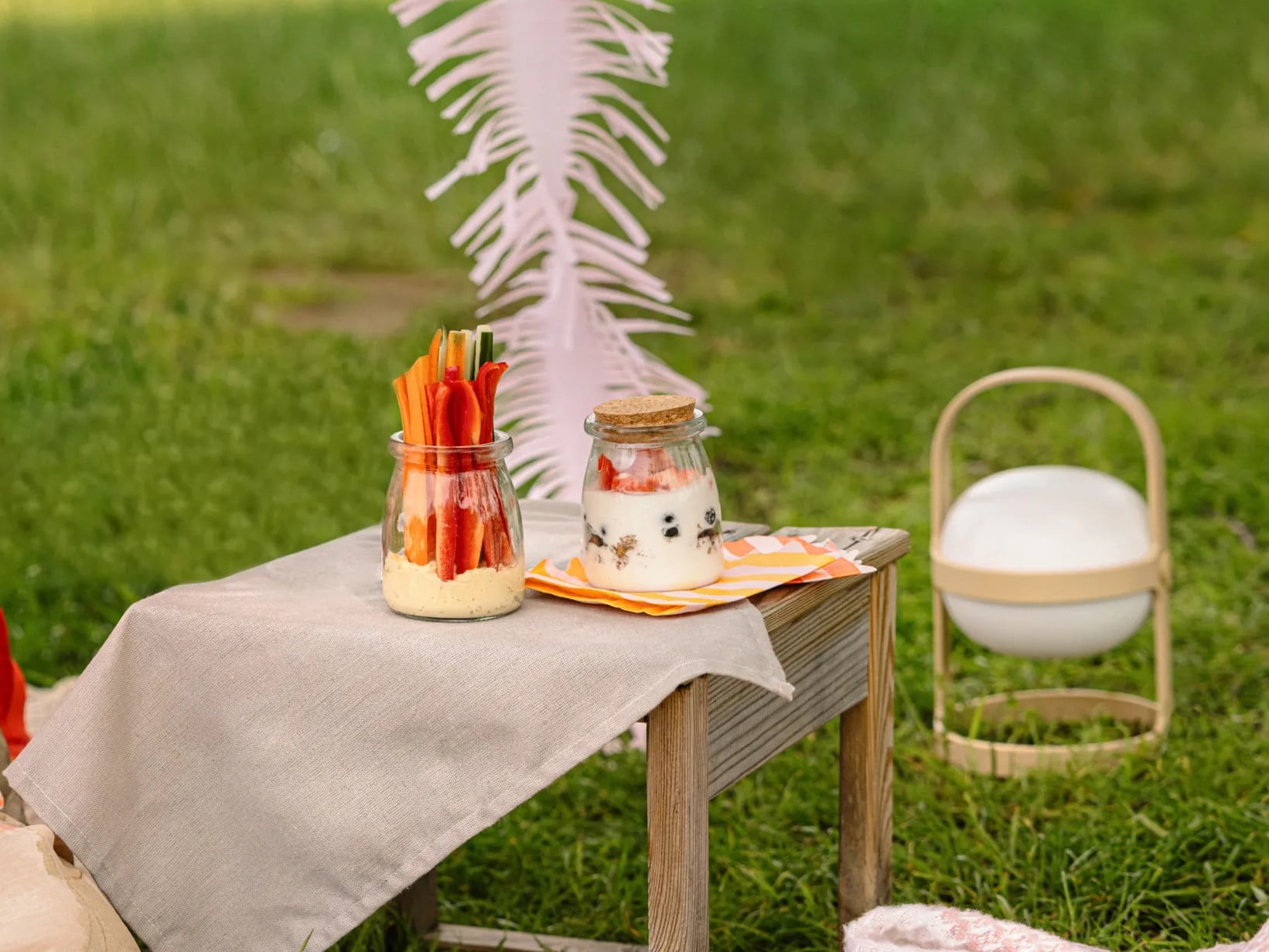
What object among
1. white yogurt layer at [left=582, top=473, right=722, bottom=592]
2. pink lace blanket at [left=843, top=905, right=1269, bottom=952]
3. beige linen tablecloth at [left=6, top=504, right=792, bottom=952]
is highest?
white yogurt layer at [left=582, top=473, right=722, bottom=592]

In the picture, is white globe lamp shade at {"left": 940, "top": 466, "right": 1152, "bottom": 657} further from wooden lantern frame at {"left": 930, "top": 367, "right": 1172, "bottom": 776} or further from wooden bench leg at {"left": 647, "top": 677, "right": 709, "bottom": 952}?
wooden bench leg at {"left": 647, "top": 677, "right": 709, "bottom": 952}

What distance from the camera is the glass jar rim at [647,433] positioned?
155 centimetres

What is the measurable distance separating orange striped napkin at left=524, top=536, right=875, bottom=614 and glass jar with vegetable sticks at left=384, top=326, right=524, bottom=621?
71 mm

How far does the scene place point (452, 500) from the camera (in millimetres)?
1520

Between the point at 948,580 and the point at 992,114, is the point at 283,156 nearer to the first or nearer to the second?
the point at 992,114

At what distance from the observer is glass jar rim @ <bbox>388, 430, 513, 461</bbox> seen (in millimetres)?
1518

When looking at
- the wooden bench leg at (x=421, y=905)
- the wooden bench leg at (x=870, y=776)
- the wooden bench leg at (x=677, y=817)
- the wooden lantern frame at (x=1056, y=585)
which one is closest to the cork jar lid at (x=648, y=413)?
the wooden bench leg at (x=677, y=817)

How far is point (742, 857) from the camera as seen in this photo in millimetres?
2385

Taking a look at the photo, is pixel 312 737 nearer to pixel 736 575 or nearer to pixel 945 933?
pixel 736 575

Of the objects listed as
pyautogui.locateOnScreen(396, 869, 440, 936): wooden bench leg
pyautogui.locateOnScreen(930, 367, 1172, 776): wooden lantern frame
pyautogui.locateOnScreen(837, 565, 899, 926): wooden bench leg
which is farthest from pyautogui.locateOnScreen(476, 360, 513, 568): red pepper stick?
pyautogui.locateOnScreen(930, 367, 1172, 776): wooden lantern frame

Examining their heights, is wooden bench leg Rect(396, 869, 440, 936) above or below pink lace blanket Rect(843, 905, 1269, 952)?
below

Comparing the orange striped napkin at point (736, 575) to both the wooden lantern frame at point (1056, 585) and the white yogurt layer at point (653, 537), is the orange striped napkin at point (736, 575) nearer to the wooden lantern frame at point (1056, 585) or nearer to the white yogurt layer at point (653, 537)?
the white yogurt layer at point (653, 537)

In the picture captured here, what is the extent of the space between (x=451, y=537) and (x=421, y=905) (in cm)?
82

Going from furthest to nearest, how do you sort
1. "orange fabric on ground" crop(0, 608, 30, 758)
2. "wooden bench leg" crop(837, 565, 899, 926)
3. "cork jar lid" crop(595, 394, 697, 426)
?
"orange fabric on ground" crop(0, 608, 30, 758), "wooden bench leg" crop(837, 565, 899, 926), "cork jar lid" crop(595, 394, 697, 426)
